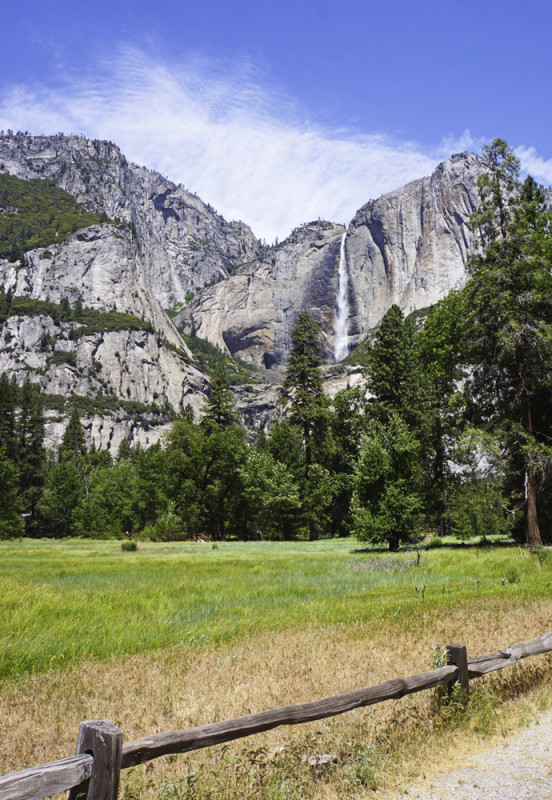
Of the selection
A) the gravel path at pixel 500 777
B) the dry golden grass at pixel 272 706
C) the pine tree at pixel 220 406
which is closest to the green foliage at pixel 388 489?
the dry golden grass at pixel 272 706

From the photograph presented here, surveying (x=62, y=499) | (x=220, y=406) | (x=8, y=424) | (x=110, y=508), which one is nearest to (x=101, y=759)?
(x=220, y=406)

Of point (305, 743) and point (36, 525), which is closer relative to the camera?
point (305, 743)

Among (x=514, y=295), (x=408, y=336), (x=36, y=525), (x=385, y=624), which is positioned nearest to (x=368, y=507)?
(x=514, y=295)

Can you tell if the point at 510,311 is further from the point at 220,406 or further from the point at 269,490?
the point at 220,406

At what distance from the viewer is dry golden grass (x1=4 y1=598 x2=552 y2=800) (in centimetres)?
471

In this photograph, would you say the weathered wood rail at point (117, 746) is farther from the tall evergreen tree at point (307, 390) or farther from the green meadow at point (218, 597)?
the tall evergreen tree at point (307, 390)

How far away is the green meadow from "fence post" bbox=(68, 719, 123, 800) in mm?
4409

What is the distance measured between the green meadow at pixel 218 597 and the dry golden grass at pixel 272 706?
1.00 meters

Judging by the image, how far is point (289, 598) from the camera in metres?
13.3

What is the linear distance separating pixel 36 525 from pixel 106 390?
11595 cm

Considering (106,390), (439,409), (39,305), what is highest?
(39,305)

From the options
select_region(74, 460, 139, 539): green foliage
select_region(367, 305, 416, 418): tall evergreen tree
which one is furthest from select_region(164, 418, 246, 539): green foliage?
select_region(367, 305, 416, 418): tall evergreen tree

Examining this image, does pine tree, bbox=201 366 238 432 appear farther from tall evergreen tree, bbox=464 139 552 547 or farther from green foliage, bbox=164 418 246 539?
tall evergreen tree, bbox=464 139 552 547

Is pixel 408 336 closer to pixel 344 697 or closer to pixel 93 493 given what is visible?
pixel 344 697
